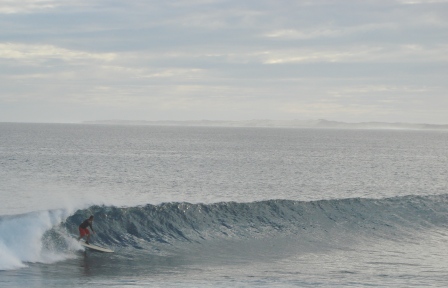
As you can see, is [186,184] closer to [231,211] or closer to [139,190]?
[139,190]

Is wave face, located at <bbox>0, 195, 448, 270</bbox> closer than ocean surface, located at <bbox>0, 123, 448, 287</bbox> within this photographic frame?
No

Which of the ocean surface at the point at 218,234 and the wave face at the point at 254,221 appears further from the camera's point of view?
the wave face at the point at 254,221

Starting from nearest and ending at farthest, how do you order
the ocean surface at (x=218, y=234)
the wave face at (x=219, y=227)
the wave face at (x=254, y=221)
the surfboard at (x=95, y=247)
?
the ocean surface at (x=218, y=234)
the wave face at (x=219, y=227)
the surfboard at (x=95, y=247)
the wave face at (x=254, y=221)

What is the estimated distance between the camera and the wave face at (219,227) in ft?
78.0

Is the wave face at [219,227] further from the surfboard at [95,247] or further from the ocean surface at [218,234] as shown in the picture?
the surfboard at [95,247]

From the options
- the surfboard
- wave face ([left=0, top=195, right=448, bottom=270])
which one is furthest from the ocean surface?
the surfboard

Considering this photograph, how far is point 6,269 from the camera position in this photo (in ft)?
67.3

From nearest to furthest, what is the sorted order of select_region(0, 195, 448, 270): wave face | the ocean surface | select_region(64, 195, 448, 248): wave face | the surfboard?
the ocean surface, select_region(0, 195, 448, 270): wave face, the surfboard, select_region(64, 195, 448, 248): wave face

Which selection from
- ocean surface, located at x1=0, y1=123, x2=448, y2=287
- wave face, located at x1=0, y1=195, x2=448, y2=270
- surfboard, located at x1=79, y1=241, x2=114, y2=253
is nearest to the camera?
ocean surface, located at x1=0, y1=123, x2=448, y2=287

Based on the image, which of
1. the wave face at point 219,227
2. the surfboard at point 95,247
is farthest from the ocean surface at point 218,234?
the surfboard at point 95,247

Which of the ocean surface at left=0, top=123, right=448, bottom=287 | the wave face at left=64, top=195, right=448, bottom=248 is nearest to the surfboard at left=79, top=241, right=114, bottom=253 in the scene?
the ocean surface at left=0, top=123, right=448, bottom=287

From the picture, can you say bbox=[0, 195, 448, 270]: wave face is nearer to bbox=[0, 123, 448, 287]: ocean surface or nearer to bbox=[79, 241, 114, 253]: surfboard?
bbox=[0, 123, 448, 287]: ocean surface

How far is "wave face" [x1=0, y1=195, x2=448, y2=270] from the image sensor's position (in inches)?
936

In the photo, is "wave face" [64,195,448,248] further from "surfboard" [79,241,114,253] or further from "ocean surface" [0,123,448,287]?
"surfboard" [79,241,114,253]
